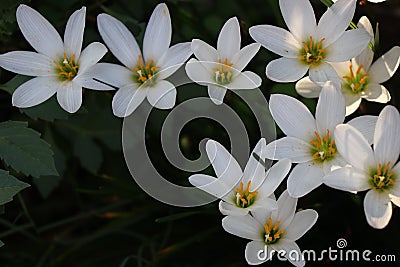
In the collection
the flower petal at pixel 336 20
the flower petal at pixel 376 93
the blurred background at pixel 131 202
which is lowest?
the blurred background at pixel 131 202

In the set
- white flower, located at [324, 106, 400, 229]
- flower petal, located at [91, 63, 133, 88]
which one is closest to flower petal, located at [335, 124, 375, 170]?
white flower, located at [324, 106, 400, 229]

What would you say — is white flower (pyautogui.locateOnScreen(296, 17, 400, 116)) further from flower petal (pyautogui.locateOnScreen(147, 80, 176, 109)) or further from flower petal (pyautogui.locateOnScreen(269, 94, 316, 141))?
flower petal (pyautogui.locateOnScreen(147, 80, 176, 109))

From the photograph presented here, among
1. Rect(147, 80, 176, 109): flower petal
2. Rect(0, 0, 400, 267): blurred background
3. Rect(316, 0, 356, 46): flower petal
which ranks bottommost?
Rect(0, 0, 400, 267): blurred background

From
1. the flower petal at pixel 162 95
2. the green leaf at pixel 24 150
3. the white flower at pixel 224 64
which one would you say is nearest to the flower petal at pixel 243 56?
the white flower at pixel 224 64

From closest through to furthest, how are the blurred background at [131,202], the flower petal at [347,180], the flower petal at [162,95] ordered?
1. the flower petal at [347,180]
2. the flower petal at [162,95]
3. the blurred background at [131,202]

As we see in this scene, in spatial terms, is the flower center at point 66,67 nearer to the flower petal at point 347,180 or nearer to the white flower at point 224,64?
the white flower at point 224,64
